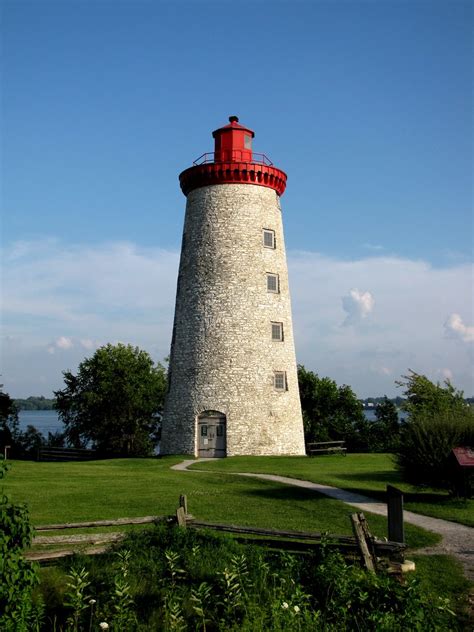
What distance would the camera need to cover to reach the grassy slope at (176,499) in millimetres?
15625

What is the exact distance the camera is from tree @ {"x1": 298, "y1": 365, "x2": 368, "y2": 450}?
4762 cm

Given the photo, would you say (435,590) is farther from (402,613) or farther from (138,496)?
(138,496)

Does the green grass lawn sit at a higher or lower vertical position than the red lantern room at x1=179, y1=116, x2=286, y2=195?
lower

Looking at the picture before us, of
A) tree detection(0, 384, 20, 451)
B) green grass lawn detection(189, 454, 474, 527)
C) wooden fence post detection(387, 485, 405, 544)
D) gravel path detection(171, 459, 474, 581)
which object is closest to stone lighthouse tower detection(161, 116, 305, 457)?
green grass lawn detection(189, 454, 474, 527)

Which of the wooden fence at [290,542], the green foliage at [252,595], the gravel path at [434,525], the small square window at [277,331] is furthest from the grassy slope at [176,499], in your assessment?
the small square window at [277,331]

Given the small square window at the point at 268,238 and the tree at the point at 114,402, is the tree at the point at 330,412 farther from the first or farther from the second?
the small square window at the point at 268,238

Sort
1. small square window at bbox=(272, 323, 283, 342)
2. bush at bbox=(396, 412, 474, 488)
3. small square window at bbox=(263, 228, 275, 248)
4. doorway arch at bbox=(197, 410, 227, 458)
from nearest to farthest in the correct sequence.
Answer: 1. bush at bbox=(396, 412, 474, 488)
2. doorway arch at bbox=(197, 410, 227, 458)
3. small square window at bbox=(272, 323, 283, 342)
4. small square window at bbox=(263, 228, 275, 248)

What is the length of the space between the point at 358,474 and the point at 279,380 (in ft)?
32.2

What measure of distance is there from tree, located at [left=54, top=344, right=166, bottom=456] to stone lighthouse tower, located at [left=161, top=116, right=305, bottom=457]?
432 inches

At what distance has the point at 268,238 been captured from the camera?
37.0m

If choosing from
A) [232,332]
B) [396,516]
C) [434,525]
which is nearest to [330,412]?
[232,332]

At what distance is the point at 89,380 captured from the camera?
48.1 metres

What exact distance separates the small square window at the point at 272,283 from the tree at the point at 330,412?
1398 centimetres

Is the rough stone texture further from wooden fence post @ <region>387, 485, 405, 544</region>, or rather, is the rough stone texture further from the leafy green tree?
wooden fence post @ <region>387, 485, 405, 544</region>
